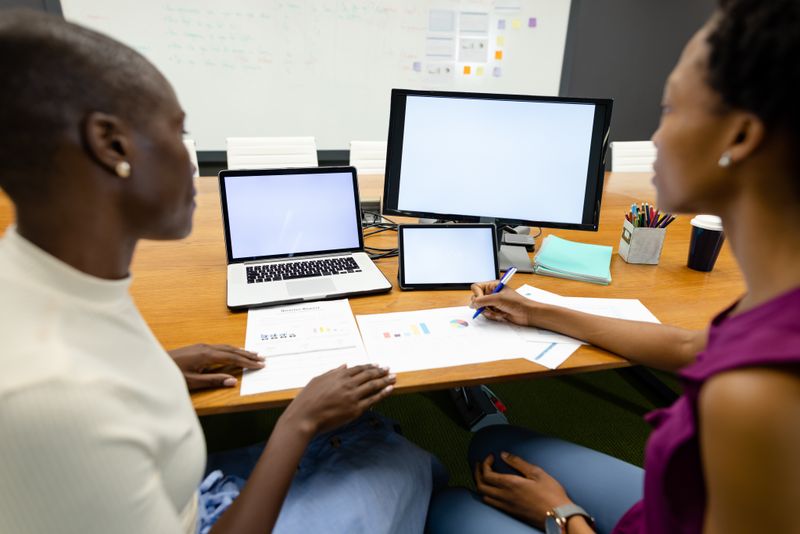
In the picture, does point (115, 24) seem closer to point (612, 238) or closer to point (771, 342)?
point (612, 238)

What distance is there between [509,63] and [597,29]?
0.79 meters

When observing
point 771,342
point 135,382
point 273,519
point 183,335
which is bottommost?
point 273,519

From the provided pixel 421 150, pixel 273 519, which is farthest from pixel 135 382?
pixel 421 150

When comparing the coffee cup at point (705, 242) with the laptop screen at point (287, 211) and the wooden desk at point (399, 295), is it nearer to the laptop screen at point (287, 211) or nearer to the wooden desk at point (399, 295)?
the wooden desk at point (399, 295)

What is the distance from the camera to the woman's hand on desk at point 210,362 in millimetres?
856

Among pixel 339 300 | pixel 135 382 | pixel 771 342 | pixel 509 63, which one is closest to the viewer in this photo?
pixel 771 342

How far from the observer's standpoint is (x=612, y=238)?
1.65 meters

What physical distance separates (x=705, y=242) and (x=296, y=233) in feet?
3.89

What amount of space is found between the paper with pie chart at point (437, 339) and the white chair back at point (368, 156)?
5.04 feet

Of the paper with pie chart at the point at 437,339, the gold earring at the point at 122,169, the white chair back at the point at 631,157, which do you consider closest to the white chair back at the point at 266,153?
the paper with pie chart at the point at 437,339

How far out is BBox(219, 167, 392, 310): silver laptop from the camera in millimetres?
1199

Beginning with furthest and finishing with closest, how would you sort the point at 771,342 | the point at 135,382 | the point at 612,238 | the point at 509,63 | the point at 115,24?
the point at 509,63, the point at 115,24, the point at 612,238, the point at 135,382, the point at 771,342

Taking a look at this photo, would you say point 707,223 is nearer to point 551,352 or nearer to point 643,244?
point 643,244

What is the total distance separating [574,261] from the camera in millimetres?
1404
